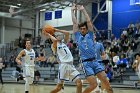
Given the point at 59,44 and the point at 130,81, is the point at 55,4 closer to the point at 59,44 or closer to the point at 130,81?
the point at 130,81

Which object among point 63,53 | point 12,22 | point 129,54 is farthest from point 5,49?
point 63,53

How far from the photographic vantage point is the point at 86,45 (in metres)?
8.45

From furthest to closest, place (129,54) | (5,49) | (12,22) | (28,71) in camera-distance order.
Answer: (12,22), (5,49), (129,54), (28,71)

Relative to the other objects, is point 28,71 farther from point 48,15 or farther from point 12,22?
point 12,22

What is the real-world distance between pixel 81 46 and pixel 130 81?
13.1m

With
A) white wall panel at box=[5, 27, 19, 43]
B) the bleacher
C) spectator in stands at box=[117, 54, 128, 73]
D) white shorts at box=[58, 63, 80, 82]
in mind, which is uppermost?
white wall panel at box=[5, 27, 19, 43]

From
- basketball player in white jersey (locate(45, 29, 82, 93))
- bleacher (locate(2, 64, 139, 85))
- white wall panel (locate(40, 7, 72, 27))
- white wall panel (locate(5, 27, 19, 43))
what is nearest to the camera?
basketball player in white jersey (locate(45, 29, 82, 93))

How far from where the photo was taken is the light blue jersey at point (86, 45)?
8.45m

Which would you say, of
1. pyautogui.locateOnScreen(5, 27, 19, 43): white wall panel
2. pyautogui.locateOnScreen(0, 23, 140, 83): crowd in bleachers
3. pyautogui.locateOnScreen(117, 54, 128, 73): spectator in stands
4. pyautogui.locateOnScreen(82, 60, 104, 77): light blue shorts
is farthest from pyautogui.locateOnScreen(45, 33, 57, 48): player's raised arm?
pyautogui.locateOnScreen(5, 27, 19, 43): white wall panel

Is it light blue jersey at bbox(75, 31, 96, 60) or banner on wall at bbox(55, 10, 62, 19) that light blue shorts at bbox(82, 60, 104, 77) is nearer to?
light blue jersey at bbox(75, 31, 96, 60)

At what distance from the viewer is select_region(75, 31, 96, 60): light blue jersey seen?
27.7ft

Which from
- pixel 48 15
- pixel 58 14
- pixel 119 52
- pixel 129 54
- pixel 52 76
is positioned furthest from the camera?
pixel 48 15

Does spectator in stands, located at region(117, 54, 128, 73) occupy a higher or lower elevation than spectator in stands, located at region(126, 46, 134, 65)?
lower

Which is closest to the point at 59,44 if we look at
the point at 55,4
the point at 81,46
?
the point at 81,46
